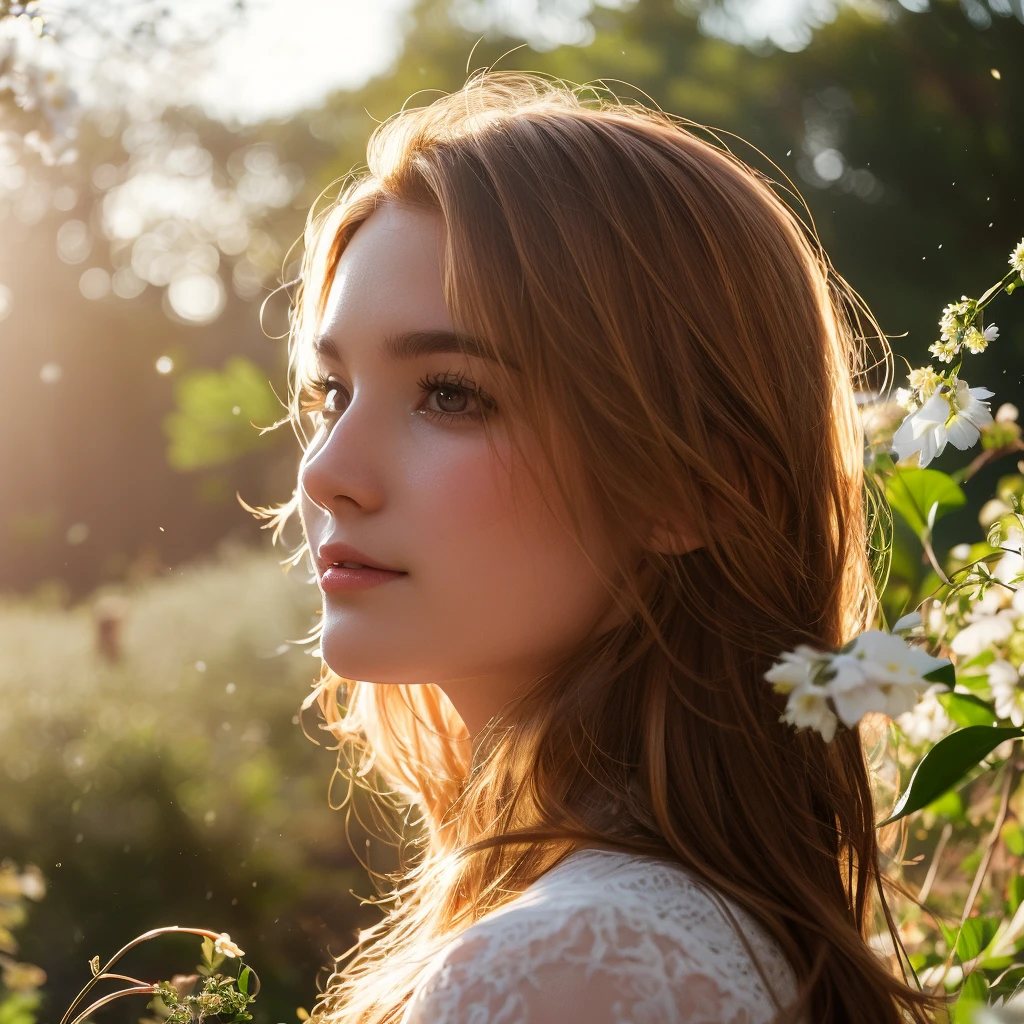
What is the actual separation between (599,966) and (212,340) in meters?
5.54

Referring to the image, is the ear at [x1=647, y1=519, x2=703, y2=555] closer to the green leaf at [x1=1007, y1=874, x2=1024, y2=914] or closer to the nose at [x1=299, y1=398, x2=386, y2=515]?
the nose at [x1=299, y1=398, x2=386, y2=515]

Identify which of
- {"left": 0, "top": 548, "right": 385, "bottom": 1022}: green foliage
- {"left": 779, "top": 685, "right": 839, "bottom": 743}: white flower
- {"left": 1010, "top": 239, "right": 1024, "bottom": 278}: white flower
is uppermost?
{"left": 1010, "top": 239, "right": 1024, "bottom": 278}: white flower

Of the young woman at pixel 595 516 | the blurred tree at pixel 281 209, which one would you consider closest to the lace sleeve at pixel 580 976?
the young woman at pixel 595 516

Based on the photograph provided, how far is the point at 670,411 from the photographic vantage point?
1024mm

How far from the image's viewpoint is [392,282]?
104 cm

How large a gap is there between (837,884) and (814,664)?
403 mm

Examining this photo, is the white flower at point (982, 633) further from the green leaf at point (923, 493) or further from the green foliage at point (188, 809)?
the green foliage at point (188, 809)

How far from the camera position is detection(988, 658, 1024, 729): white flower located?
1117 mm

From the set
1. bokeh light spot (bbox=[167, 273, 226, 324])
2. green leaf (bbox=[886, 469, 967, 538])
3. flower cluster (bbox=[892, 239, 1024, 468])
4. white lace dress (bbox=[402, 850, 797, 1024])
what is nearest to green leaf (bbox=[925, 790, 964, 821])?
green leaf (bbox=[886, 469, 967, 538])

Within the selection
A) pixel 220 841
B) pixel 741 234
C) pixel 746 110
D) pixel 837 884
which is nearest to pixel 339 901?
pixel 220 841

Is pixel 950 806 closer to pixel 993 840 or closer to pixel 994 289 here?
pixel 993 840

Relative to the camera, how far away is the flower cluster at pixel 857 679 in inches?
26.1

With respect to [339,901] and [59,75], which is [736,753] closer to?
[59,75]

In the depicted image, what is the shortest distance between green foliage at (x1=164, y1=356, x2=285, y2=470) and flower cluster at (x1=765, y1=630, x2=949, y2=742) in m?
4.16
